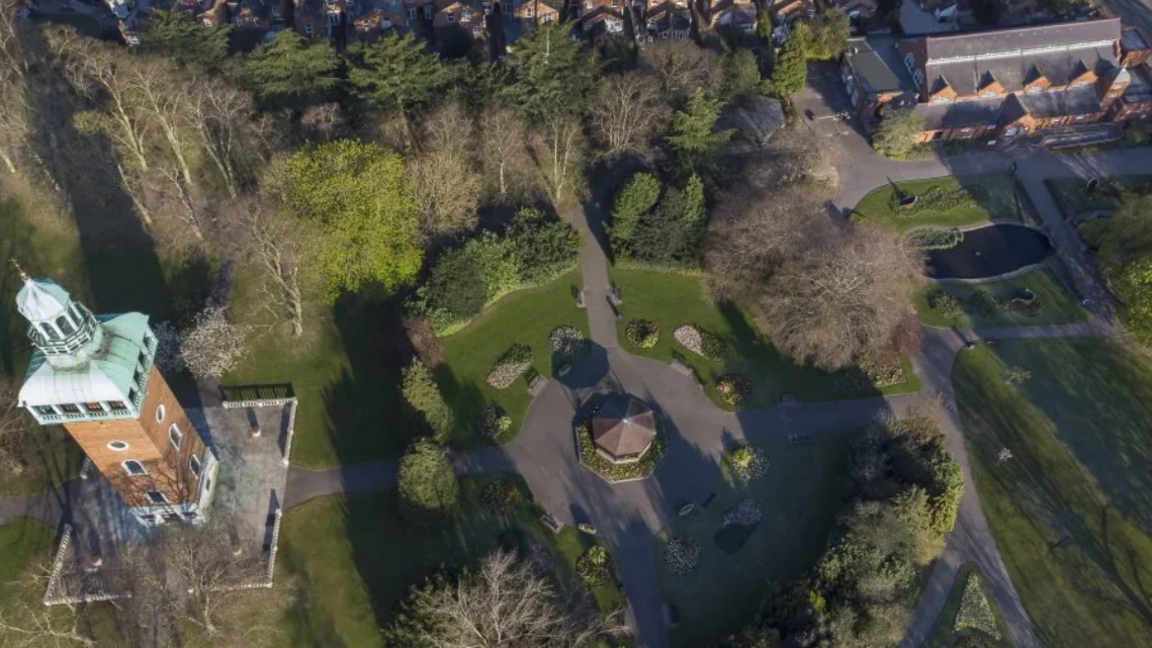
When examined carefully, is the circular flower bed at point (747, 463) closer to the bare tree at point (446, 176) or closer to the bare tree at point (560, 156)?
the bare tree at point (446, 176)

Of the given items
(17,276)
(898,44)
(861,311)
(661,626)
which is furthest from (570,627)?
(898,44)

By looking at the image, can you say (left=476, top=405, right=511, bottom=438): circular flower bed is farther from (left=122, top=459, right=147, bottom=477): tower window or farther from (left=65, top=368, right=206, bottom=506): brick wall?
(left=122, top=459, right=147, bottom=477): tower window

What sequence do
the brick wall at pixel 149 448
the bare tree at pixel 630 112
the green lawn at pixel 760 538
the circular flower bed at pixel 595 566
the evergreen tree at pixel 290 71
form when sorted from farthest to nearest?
the bare tree at pixel 630 112 < the evergreen tree at pixel 290 71 < the circular flower bed at pixel 595 566 < the green lawn at pixel 760 538 < the brick wall at pixel 149 448

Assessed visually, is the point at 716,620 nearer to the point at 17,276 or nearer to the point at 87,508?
the point at 87,508

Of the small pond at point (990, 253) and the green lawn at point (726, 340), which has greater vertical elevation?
the small pond at point (990, 253)

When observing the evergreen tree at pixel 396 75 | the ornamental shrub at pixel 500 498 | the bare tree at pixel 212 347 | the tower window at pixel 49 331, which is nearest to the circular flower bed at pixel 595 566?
the ornamental shrub at pixel 500 498

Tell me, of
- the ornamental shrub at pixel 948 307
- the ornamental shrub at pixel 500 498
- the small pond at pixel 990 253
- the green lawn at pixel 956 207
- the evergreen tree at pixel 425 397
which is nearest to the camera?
the evergreen tree at pixel 425 397
